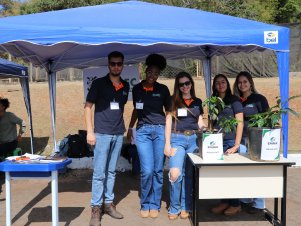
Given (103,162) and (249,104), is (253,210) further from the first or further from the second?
(103,162)

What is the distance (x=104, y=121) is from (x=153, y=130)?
55 cm

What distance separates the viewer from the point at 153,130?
4.21 m

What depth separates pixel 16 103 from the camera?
13586 mm

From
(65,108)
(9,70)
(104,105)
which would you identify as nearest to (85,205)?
(104,105)

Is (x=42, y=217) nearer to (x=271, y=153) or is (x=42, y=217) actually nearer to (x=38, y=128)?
(x=271, y=153)

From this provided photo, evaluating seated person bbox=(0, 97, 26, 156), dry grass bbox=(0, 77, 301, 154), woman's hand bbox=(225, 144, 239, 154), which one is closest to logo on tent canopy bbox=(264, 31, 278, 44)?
woman's hand bbox=(225, 144, 239, 154)

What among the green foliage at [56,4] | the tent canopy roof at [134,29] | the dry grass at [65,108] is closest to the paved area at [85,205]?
the tent canopy roof at [134,29]

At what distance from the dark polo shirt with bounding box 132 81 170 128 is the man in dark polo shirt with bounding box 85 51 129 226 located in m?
0.23

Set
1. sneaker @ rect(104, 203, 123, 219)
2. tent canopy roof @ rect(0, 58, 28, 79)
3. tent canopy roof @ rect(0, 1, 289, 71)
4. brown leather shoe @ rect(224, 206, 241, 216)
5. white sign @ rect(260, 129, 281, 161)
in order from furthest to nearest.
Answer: tent canopy roof @ rect(0, 58, 28, 79) < brown leather shoe @ rect(224, 206, 241, 216) < sneaker @ rect(104, 203, 123, 219) < tent canopy roof @ rect(0, 1, 289, 71) < white sign @ rect(260, 129, 281, 161)

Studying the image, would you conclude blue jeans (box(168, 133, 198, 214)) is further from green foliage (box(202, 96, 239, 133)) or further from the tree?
the tree

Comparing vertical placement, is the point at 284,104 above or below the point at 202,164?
above

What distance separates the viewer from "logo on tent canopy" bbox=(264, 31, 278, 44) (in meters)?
4.40

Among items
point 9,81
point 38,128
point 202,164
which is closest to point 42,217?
point 202,164

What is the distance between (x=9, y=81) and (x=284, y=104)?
17.0m
